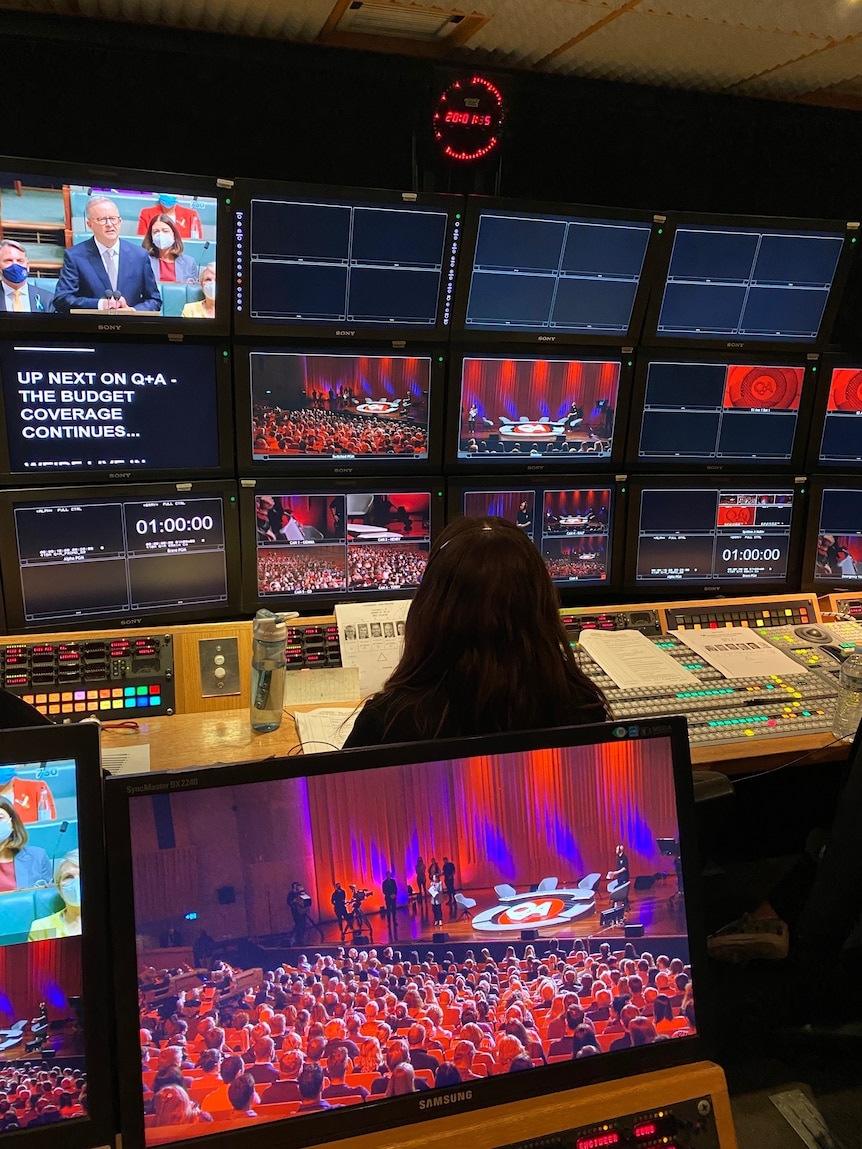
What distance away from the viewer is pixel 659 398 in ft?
9.02

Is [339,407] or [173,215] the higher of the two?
[173,215]

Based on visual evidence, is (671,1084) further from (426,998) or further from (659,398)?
(659,398)

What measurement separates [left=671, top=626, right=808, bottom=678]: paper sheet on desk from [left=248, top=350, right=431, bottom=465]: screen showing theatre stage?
100 cm

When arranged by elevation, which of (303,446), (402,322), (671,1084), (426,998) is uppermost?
(402,322)

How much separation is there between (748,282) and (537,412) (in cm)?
78

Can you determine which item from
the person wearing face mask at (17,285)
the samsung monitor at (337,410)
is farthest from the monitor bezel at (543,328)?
the person wearing face mask at (17,285)

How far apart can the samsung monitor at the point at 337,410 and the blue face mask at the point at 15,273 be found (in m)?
0.56

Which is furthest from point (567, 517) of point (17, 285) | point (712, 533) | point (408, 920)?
point (408, 920)

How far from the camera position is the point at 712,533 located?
2875mm

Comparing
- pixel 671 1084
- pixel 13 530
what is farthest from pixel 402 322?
pixel 671 1084

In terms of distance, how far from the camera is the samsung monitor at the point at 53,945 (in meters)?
0.78

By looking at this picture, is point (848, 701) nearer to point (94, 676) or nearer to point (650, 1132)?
point (650, 1132)

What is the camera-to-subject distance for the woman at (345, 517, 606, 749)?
1.31 meters

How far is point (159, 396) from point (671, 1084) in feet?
6.69
